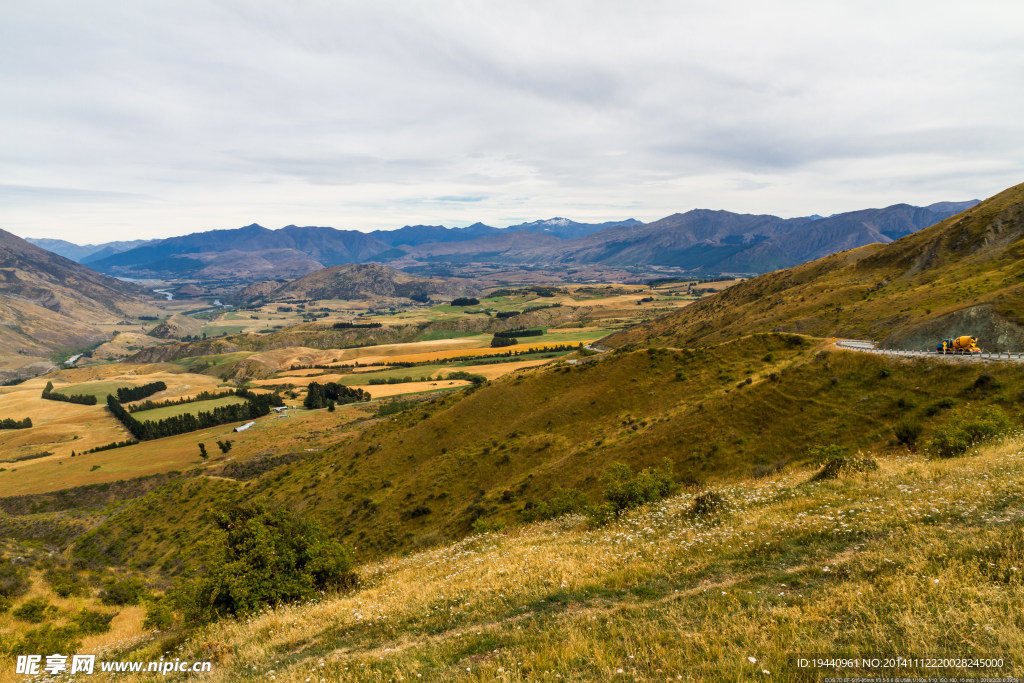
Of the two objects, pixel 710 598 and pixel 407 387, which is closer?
pixel 710 598

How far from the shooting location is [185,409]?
170 meters

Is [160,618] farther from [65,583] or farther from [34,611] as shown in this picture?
[65,583]

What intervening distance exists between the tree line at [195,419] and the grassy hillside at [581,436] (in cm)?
7735

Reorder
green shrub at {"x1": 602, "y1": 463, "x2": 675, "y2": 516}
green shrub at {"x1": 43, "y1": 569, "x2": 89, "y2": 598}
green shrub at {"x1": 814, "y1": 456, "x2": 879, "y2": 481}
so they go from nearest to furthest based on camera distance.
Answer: green shrub at {"x1": 814, "y1": 456, "x2": 879, "y2": 481}, green shrub at {"x1": 602, "y1": 463, "x2": 675, "y2": 516}, green shrub at {"x1": 43, "y1": 569, "x2": 89, "y2": 598}

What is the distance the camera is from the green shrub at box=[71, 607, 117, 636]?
27000 millimetres

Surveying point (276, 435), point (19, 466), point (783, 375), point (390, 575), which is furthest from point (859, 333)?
point (19, 466)

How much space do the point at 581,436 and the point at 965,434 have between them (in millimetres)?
31352

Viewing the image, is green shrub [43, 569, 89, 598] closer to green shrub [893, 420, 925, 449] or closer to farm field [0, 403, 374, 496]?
green shrub [893, 420, 925, 449]

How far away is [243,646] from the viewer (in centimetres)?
1642

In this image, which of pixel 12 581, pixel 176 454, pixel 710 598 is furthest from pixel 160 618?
pixel 176 454

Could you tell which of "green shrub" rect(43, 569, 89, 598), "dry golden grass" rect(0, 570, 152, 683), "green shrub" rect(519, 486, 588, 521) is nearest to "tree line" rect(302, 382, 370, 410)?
"green shrub" rect(43, 569, 89, 598)

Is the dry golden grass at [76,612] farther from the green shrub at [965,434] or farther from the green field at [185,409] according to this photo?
the green field at [185,409]

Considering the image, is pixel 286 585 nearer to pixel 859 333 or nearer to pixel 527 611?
pixel 527 611

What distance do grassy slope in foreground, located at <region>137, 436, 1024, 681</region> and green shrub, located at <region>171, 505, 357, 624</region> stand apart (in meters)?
Result: 2.09
